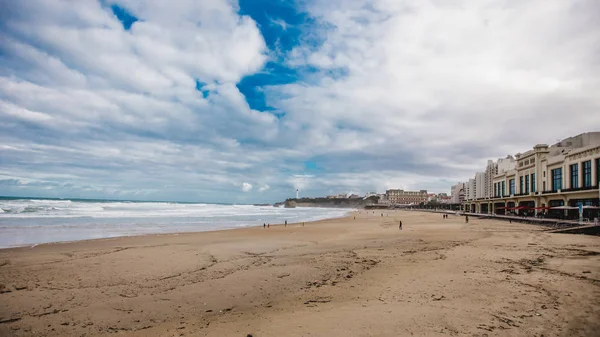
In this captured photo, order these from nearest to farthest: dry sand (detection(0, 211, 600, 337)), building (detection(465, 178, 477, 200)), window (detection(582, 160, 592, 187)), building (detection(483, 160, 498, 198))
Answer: dry sand (detection(0, 211, 600, 337)) < window (detection(582, 160, 592, 187)) < building (detection(483, 160, 498, 198)) < building (detection(465, 178, 477, 200))

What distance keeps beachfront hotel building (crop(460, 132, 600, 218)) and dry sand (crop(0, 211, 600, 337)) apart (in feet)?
98.5

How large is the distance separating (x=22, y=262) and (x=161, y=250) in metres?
4.93

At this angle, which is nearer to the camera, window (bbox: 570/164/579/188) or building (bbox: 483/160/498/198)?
window (bbox: 570/164/579/188)

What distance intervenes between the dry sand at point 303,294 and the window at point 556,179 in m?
38.5

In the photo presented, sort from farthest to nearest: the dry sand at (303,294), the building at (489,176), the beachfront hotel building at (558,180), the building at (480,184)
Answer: the building at (480,184), the building at (489,176), the beachfront hotel building at (558,180), the dry sand at (303,294)

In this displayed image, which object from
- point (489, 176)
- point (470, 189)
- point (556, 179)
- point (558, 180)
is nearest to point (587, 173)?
point (558, 180)

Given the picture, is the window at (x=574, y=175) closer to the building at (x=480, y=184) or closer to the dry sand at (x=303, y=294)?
the dry sand at (x=303, y=294)

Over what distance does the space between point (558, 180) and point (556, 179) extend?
63cm

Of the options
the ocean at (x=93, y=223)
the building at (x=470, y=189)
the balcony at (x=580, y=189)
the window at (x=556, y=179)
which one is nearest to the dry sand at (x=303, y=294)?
the ocean at (x=93, y=223)

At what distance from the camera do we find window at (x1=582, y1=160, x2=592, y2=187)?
3741 cm

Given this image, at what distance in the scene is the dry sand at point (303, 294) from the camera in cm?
597

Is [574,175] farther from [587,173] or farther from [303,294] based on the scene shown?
[303,294]

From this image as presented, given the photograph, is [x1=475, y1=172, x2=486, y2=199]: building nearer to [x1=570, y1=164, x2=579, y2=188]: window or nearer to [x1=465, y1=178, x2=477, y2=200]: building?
[x1=465, y1=178, x2=477, y2=200]: building

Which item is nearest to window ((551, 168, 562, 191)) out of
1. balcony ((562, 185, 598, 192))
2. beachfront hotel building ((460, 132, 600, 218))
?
beachfront hotel building ((460, 132, 600, 218))
